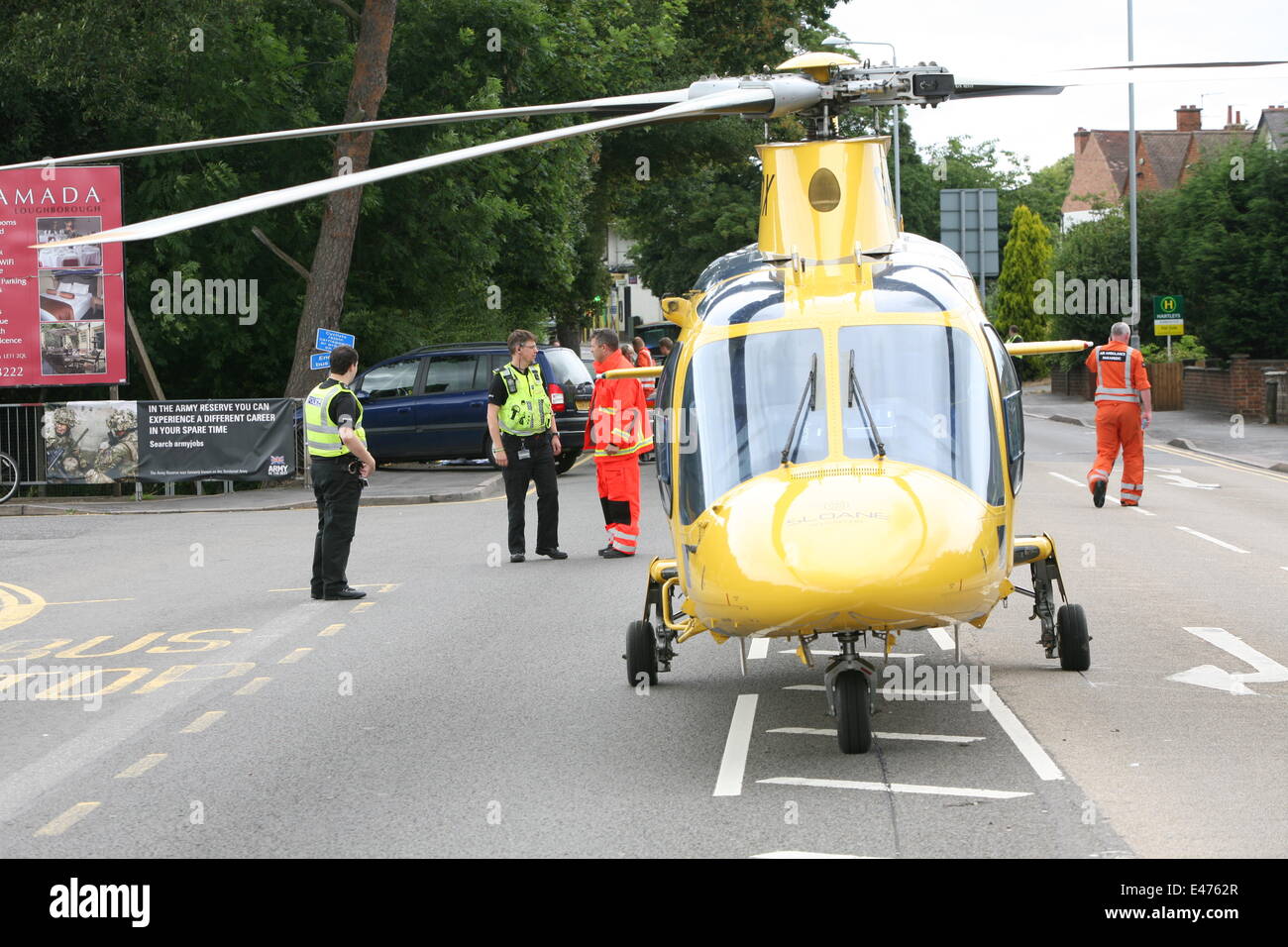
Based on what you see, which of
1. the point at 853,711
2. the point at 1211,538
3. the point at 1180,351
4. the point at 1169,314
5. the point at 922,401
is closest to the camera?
the point at 853,711

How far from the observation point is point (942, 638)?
1083 centimetres

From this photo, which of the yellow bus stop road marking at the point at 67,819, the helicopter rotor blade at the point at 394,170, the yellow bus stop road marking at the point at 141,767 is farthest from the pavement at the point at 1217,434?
the yellow bus stop road marking at the point at 67,819

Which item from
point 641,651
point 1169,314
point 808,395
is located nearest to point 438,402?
point 641,651

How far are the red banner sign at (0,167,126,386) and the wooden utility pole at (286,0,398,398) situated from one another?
3.20m

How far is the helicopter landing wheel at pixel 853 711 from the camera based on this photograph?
7441 mm

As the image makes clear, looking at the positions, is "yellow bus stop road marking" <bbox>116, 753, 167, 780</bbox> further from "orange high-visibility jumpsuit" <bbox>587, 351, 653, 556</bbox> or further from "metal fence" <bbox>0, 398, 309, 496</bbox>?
"metal fence" <bbox>0, 398, 309, 496</bbox>

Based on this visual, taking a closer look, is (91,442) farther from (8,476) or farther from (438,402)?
(438,402)

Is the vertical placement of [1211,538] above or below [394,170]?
below

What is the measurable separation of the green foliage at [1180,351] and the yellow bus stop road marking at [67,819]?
3879cm

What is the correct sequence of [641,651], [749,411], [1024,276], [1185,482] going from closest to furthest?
[749,411] → [641,651] → [1185,482] → [1024,276]

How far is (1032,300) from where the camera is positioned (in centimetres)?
6512

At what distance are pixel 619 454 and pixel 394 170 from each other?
9.48 m
